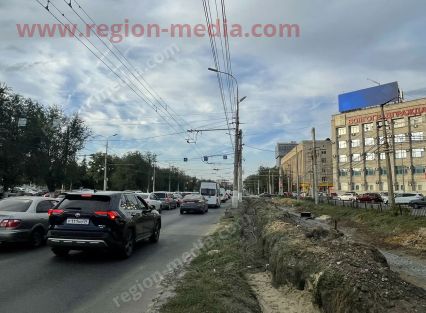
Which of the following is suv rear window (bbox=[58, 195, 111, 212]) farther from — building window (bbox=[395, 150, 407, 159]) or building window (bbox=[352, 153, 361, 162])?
building window (bbox=[352, 153, 361, 162])

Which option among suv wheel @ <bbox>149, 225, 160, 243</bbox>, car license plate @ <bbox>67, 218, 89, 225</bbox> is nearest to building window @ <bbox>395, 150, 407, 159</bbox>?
suv wheel @ <bbox>149, 225, 160, 243</bbox>

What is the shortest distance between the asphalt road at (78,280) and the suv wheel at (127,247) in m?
0.16

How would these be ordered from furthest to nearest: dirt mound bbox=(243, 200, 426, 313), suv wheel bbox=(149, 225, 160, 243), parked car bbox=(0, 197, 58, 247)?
suv wheel bbox=(149, 225, 160, 243)
parked car bbox=(0, 197, 58, 247)
dirt mound bbox=(243, 200, 426, 313)

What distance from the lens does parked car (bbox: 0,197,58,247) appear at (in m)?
10.5

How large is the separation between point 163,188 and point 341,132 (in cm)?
5164

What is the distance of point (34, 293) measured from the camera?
22.3 ft

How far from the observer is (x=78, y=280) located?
779 cm

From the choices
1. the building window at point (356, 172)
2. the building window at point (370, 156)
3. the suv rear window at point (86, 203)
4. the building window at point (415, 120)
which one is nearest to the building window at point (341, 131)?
the building window at point (370, 156)

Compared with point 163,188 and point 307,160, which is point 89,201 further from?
point 307,160

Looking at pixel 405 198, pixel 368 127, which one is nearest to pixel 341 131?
pixel 368 127

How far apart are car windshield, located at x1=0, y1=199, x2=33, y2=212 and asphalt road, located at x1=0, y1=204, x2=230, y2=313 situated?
105cm

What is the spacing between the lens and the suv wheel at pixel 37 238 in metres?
11.2

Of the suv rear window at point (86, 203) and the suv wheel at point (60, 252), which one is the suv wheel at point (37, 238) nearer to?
the suv wheel at point (60, 252)

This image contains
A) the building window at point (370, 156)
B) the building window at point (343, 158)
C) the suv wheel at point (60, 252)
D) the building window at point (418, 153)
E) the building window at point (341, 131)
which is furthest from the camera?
the building window at point (341, 131)
